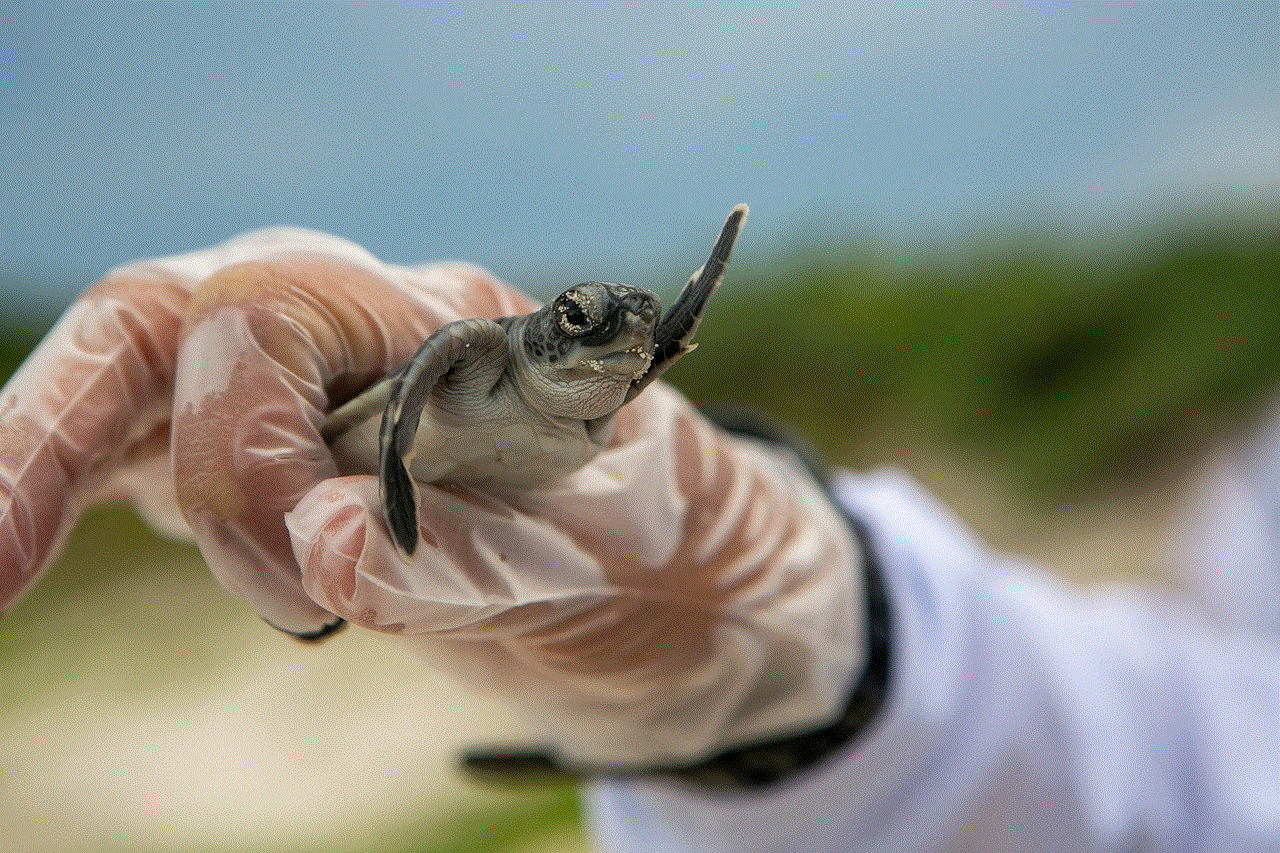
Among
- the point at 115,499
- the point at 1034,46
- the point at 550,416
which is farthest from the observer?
the point at 1034,46

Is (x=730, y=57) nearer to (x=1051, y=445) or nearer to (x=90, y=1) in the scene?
(x=1051, y=445)

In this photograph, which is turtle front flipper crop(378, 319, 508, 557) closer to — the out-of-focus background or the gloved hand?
the gloved hand

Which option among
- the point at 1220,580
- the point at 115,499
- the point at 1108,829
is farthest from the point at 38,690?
the point at 1220,580

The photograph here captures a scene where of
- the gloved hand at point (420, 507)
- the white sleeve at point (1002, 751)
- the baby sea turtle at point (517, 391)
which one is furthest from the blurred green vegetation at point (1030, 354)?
the baby sea turtle at point (517, 391)

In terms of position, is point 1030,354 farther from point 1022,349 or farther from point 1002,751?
point 1002,751

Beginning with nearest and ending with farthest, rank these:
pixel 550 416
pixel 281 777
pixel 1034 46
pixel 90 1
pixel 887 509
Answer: pixel 550 416
pixel 887 509
pixel 281 777
pixel 90 1
pixel 1034 46

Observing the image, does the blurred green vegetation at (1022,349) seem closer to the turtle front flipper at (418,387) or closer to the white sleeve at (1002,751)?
the white sleeve at (1002,751)

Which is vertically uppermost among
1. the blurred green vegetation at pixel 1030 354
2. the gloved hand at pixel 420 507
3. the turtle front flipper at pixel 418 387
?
the turtle front flipper at pixel 418 387

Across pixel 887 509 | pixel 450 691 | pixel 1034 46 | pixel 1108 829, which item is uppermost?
pixel 1034 46
